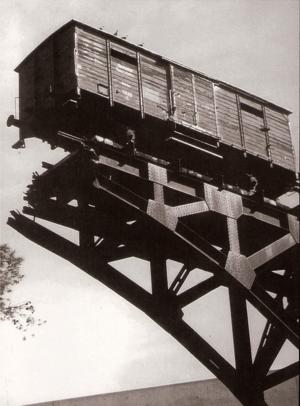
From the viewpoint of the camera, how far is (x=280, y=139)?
11.9 meters

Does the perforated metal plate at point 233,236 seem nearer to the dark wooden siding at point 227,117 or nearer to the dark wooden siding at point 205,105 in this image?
the dark wooden siding at point 205,105

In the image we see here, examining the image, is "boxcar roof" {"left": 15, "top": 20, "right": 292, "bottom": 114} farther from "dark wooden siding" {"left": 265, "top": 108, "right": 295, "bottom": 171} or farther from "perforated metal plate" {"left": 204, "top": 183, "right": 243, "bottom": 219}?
"perforated metal plate" {"left": 204, "top": 183, "right": 243, "bottom": 219}

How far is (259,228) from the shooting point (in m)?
9.16

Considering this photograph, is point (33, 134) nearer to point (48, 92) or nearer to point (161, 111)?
point (48, 92)

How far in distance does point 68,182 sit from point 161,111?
2.63 m

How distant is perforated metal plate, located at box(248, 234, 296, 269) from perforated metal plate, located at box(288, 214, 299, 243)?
131mm

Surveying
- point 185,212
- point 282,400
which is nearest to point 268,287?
point 185,212

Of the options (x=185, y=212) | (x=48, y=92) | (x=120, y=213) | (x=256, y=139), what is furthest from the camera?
(x=256, y=139)

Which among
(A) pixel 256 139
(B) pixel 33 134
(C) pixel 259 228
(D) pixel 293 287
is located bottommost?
(D) pixel 293 287

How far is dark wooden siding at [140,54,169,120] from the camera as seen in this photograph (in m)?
9.50

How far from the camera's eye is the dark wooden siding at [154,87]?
A: 9.50m

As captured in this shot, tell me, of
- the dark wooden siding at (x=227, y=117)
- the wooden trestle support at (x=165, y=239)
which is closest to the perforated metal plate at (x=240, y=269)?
the wooden trestle support at (x=165, y=239)

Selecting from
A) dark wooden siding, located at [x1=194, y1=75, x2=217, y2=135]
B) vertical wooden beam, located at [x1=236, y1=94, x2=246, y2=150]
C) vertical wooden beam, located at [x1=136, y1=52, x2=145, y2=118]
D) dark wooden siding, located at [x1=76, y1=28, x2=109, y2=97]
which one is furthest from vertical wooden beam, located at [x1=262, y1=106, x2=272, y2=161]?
dark wooden siding, located at [x1=76, y1=28, x2=109, y2=97]

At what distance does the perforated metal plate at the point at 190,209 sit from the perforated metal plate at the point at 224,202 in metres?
0.14
